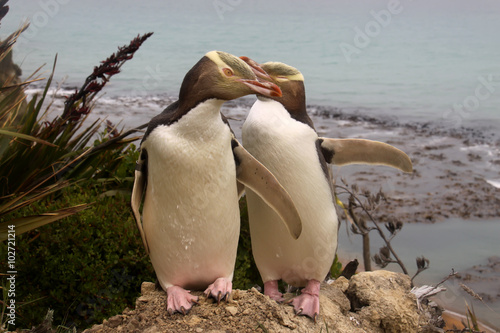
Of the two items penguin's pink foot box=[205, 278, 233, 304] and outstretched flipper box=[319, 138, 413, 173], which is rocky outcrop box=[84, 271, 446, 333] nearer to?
penguin's pink foot box=[205, 278, 233, 304]

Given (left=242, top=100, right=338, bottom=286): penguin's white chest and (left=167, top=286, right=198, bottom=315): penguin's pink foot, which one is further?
(left=242, top=100, right=338, bottom=286): penguin's white chest

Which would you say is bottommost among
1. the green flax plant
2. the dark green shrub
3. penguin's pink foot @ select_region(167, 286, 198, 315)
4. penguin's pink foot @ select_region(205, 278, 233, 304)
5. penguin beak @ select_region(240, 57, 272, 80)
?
the dark green shrub

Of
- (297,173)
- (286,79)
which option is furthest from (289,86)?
(297,173)

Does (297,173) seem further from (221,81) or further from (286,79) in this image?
(221,81)

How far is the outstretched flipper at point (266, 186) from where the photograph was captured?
7.23 ft

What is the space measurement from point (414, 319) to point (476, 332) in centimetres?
37

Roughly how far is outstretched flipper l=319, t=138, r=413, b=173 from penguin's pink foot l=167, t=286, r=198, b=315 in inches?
35.7

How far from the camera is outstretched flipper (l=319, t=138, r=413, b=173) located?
2514 millimetres

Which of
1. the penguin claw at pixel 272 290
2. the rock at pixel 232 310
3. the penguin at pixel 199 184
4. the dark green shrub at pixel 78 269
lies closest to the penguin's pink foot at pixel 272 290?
the penguin claw at pixel 272 290

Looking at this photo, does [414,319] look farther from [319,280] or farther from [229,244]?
[229,244]

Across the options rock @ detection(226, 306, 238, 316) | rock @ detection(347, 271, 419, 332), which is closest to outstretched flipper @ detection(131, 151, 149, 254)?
rock @ detection(226, 306, 238, 316)

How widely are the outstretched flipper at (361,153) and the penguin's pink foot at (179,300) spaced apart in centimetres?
Answer: 91

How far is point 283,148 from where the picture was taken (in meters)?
2.35

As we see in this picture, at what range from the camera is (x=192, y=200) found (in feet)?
6.96
